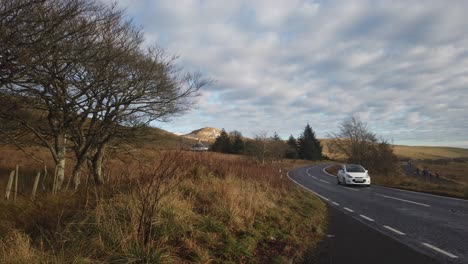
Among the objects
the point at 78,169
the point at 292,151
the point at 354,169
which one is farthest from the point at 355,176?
the point at 292,151

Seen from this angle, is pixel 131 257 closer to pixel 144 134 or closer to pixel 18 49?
pixel 18 49

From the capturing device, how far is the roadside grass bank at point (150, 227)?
14.7 feet

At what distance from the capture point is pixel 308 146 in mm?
101562

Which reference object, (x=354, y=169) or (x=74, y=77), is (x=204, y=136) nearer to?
(x=354, y=169)

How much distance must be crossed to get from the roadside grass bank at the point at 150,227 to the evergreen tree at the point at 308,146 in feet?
311

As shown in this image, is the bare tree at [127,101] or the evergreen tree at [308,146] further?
the evergreen tree at [308,146]

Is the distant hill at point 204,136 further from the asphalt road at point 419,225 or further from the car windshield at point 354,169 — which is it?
the car windshield at point 354,169

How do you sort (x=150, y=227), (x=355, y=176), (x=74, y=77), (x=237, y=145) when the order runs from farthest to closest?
(x=237, y=145)
(x=355, y=176)
(x=74, y=77)
(x=150, y=227)

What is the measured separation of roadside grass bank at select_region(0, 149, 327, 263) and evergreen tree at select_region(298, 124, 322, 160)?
94.9 metres

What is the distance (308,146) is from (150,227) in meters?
99.5

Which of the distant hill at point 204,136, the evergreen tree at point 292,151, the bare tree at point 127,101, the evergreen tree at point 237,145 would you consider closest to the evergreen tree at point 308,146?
the evergreen tree at point 292,151

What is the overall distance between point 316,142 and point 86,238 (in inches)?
4174

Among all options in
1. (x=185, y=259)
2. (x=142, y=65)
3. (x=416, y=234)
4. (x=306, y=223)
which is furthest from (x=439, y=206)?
(x=142, y=65)

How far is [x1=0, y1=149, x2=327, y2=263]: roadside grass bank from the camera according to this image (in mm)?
4488
